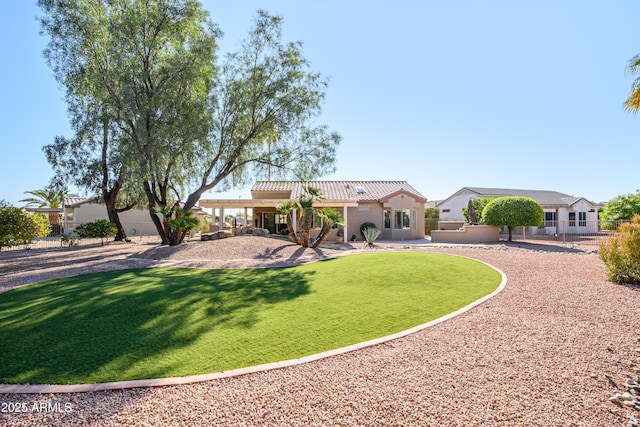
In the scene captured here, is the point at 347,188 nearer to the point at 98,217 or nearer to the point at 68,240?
the point at 68,240

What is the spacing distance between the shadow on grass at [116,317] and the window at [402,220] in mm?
16877

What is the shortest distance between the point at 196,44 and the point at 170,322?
15.7 metres

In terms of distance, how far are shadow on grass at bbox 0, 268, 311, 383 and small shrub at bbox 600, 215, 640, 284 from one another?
8362 millimetres

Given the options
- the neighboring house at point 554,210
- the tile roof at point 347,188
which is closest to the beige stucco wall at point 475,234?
the tile roof at point 347,188

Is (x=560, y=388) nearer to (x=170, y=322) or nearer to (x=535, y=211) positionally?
(x=170, y=322)

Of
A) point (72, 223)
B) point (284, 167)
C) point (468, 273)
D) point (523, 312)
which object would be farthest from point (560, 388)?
point (72, 223)

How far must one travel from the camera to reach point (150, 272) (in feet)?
34.9

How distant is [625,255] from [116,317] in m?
12.3

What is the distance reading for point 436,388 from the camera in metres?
3.66

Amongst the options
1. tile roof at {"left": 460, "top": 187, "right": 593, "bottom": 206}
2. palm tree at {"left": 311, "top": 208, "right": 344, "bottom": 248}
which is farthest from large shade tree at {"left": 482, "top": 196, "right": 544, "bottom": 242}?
tile roof at {"left": 460, "top": 187, "right": 593, "bottom": 206}

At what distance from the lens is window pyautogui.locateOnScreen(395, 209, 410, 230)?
83.4 feet

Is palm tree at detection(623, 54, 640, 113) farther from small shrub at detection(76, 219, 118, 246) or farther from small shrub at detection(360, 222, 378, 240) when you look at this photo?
small shrub at detection(76, 219, 118, 246)

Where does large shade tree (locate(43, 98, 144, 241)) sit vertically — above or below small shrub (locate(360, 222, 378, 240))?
above

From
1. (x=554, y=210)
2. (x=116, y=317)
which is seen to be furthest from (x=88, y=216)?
(x=554, y=210)
